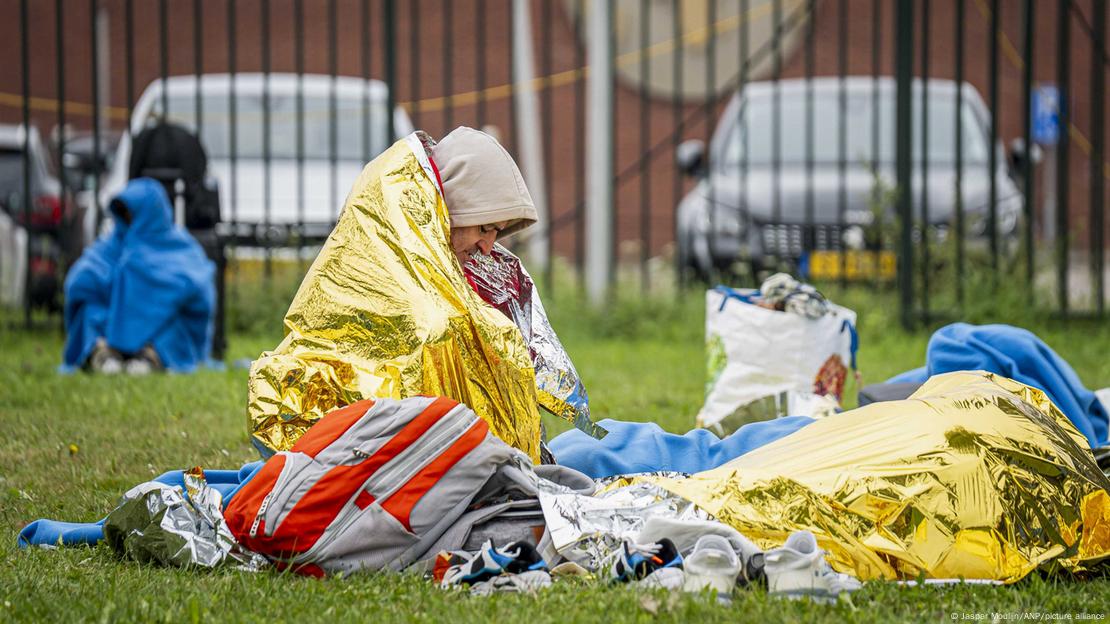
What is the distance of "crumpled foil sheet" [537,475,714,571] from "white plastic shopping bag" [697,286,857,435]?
1800 millimetres

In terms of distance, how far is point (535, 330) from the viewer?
3578 mm

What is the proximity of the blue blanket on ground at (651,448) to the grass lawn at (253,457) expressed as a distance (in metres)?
0.86

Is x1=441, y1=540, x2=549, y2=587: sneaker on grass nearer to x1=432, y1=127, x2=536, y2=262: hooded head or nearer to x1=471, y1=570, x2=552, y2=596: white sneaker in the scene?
x1=471, y1=570, x2=552, y2=596: white sneaker

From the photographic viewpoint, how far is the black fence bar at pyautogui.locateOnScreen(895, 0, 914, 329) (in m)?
7.89

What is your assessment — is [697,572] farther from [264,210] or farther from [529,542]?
[264,210]

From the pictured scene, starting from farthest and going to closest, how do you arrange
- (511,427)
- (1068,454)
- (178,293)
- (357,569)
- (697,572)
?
1. (178,293)
2. (511,427)
3. (1068,454)
4. (357,569)
5. (697,572)

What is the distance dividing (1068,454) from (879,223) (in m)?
5.23

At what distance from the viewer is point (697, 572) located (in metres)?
2.69

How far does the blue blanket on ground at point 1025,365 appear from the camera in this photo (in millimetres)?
4277

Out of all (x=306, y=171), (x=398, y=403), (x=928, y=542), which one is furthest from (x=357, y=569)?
(x=306, y=171)

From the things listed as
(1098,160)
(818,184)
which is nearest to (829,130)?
(818,184)

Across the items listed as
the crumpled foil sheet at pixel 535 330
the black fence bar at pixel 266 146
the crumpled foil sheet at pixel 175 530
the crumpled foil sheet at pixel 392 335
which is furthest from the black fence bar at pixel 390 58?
the crumpled foil sheet at pixel 175 530

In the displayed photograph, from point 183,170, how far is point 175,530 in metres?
4.54

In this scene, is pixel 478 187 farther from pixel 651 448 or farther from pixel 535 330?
pixel 651 448
